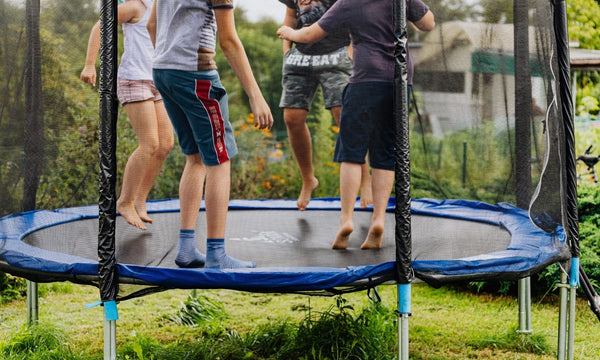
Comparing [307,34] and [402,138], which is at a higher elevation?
[307,34]

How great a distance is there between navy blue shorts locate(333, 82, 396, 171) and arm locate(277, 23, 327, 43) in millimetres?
238

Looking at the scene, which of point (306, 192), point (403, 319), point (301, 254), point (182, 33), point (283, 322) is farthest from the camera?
point (306, 192)

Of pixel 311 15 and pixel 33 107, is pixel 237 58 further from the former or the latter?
pixel 33 107

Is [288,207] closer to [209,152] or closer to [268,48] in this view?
[268,48]

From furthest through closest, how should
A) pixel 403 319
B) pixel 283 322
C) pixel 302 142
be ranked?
pixel 302 142
pixel 283 322
pixel 403 319

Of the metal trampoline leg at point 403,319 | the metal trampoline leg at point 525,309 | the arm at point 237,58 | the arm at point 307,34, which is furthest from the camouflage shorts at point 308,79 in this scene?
the metal trampoline leg at point 525,309

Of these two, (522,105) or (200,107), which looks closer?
(200,107)

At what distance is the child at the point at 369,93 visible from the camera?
7.23 feet

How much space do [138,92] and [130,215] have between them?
0.52m

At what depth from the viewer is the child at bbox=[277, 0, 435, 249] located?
2203mm

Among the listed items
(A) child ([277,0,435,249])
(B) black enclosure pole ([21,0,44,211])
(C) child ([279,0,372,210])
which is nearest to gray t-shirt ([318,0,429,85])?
(A) child ([277,0,435,249])

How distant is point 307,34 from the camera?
244 centimetres

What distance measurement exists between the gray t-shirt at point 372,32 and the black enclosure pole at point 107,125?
784mm

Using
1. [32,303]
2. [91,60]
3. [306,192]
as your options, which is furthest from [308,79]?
[32,303]
